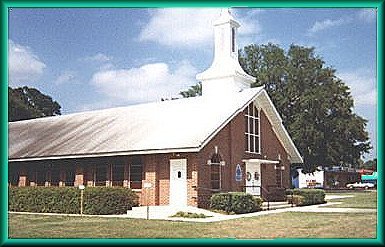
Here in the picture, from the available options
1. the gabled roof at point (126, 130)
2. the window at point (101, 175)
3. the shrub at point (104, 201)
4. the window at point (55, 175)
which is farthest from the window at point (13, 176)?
the shrub at point (104, 201)

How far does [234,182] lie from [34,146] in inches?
274

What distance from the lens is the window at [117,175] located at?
20.9m

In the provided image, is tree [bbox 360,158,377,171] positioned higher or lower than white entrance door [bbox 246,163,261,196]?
higher

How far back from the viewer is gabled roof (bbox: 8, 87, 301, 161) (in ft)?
63.3

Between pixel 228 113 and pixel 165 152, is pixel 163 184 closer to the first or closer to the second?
pixel 165 152

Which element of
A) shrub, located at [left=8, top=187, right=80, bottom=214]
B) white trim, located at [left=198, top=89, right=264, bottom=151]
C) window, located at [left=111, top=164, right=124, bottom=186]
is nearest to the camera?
shrub, located at [left=8, top=187, right=80, bottom=214]

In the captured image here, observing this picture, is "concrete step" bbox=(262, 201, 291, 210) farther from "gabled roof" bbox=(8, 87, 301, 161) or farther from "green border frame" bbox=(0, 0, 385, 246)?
"green border frame" bbox=(0, 0, 385, 246)

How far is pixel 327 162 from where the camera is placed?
1102 inches

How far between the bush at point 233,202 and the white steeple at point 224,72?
5.50m

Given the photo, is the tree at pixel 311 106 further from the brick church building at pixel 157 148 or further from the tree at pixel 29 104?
the tree at pixel 29 104

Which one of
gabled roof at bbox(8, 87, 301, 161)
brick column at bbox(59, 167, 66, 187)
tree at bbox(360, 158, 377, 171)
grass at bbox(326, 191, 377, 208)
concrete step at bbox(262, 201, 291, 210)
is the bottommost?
concrete step at bbox(262, 201, 291, 210)

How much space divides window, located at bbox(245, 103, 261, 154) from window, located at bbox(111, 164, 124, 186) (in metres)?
4.85

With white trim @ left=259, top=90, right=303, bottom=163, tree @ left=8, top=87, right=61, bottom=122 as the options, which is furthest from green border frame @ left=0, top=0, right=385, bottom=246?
white trim @ left=259, top=90, right=303, bottom=163

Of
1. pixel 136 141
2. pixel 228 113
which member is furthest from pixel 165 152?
pixel 228 113
